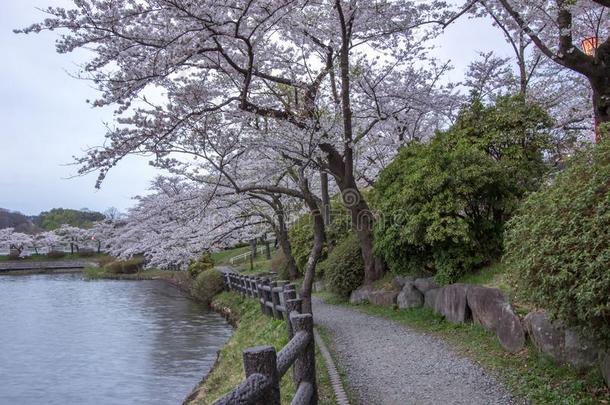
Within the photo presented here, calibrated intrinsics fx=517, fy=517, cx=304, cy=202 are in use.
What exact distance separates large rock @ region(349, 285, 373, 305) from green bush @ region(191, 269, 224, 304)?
1011cm

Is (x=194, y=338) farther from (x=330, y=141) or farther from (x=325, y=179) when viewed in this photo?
(x=330, y=141)

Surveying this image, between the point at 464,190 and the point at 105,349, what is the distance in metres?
9.78

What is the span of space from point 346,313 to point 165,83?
5.59m

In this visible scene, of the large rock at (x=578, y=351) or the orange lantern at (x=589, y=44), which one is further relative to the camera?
the orange lantern at (x=589, y=44)

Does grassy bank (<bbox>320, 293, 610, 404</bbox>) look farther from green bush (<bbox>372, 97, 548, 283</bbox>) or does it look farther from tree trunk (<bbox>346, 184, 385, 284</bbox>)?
tree trunk (<bbox>346, 184, 385, 284</bbox>)

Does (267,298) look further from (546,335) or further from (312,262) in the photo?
(546,335)

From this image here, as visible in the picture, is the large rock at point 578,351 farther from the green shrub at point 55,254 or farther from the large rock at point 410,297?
the green shrub at point 55,254

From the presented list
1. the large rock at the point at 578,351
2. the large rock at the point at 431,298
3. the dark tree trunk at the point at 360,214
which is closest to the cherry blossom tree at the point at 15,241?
the dark tree trunk at the point at 360,214

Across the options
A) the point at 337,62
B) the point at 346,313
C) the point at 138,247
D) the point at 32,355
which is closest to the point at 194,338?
the point at 32,355

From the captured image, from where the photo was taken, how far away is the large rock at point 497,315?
5574 mm

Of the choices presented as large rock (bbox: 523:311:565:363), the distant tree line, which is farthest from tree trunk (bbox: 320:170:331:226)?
the distant tree line

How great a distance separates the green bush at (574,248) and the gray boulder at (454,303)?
2.87 meters

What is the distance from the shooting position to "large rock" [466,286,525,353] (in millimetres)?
5574

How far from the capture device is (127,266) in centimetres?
3878
